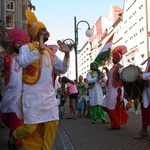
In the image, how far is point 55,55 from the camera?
461 cm

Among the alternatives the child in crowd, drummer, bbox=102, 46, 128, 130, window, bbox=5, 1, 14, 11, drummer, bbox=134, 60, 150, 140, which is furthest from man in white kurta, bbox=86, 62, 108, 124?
window, bbox=5, 1, 14, 11

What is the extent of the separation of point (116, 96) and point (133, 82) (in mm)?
1973

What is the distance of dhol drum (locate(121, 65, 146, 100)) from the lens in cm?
746

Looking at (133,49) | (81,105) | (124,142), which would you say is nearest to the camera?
(124,142)

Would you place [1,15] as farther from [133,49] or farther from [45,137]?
[133,49]

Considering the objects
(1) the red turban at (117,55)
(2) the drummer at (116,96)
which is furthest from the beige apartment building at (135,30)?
(1) the red turban at (117,55)

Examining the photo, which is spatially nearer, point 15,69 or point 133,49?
point 15,69

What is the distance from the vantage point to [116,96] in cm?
945

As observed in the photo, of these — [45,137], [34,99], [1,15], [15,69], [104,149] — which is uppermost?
[1,15]

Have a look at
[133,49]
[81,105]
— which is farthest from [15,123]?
[133,49]

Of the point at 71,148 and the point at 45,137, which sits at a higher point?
the point at 45,137

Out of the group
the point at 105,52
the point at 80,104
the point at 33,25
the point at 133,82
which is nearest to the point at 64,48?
the point at 33,25

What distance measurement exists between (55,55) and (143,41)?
46247 mm

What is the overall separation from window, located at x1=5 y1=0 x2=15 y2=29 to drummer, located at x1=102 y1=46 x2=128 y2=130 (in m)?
18.7
